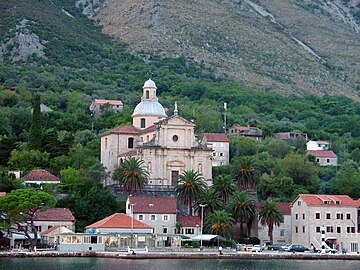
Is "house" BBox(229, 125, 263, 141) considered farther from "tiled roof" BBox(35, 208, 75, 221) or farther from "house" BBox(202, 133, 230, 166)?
"tiled roof" BBox(35, 208, 75, 221)

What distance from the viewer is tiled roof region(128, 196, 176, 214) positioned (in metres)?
117

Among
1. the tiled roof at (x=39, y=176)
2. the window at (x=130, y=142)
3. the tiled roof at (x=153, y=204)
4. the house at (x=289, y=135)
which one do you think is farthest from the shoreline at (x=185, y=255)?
the house at (x=289, y=135)

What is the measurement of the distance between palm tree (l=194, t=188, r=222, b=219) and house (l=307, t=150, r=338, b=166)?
162 feet

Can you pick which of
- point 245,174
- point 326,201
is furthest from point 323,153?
point 326,201

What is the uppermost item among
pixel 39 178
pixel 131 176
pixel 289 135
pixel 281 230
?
pixel 289 135

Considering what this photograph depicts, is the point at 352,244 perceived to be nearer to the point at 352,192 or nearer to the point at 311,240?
the point at 311,240

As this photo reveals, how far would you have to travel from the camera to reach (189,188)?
120m

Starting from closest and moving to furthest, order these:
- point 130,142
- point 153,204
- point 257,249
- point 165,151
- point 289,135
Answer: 1. point 257,249
2. point 153,204
3. point 165,151
4. point 130,142
5. point 289,135

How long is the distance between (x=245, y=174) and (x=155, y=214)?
14166 millimetres

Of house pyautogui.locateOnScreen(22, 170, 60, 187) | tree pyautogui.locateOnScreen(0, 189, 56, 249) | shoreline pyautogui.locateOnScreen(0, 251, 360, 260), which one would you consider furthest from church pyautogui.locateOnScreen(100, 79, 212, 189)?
shoreline pyautogui.locateOnScreen(0, 251, 360, 260)

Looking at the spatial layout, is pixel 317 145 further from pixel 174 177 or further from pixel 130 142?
pixel 174 177

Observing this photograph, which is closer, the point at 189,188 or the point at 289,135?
the point at 189,188

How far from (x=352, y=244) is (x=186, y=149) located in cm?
2652

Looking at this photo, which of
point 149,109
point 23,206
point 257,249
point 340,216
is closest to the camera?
point 23,206
